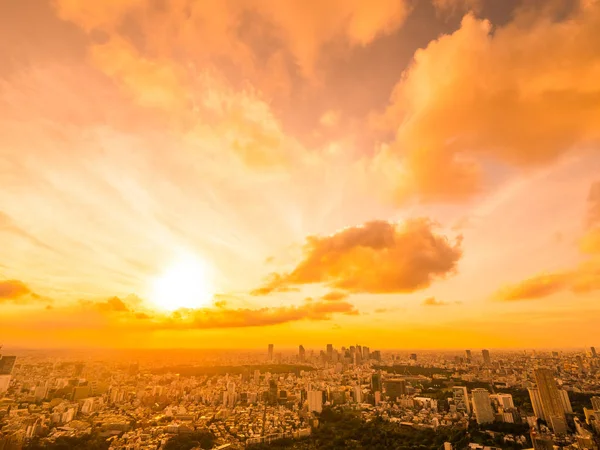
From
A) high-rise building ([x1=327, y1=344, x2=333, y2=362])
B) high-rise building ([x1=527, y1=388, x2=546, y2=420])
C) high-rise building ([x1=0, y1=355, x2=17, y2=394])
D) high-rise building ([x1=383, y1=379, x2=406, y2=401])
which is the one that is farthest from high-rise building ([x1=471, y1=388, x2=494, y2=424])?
high-rise building ([x1=327, y1=344, x2=333, y2=362])

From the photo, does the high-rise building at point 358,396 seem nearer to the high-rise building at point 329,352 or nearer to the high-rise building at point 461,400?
Result: the high-rise building at point 461,400

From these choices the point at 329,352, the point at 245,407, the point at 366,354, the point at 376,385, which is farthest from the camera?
the point at 329,352

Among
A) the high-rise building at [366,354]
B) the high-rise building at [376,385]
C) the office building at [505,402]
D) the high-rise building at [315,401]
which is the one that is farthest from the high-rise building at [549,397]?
the high-rise building at [366,354]

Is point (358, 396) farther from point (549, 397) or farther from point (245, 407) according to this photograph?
point (549, 397)

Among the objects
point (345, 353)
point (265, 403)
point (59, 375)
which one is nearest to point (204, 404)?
point (265, 403)

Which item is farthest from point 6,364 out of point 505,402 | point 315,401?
point 505,402

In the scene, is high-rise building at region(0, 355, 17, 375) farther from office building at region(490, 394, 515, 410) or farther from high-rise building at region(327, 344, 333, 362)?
high-rise building at region(327, 344, 333, 362)
